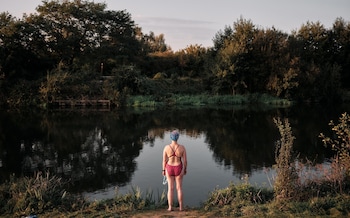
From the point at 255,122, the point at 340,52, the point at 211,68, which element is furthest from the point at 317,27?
the point at 255,122

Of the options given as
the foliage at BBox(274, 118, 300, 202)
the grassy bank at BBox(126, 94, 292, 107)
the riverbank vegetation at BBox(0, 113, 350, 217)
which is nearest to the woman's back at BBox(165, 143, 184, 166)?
the riverbank vegetation at BBox(0, 113, 350, 217)

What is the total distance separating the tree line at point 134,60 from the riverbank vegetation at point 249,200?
2633 centimetres

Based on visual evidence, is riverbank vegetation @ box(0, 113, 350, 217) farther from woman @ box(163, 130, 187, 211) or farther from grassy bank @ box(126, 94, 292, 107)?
grassy bank @ box(126, 94, 292, 107)

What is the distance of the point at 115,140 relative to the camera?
17516mm

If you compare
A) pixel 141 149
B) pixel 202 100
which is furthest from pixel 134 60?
pixel 141 149

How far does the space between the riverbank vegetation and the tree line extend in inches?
1037

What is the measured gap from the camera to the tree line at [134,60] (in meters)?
35.4

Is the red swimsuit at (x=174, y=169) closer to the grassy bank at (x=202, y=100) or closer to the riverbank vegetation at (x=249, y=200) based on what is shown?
the riverbank vegetation at (x=249, y=200)

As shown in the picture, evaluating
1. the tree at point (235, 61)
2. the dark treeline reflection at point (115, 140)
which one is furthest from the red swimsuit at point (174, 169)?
the tree at point (235, 61)

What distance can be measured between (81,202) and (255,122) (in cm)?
1760

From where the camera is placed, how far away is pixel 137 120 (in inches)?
969

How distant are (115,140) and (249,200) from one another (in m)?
11.3

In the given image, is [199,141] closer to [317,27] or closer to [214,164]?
[214,164]

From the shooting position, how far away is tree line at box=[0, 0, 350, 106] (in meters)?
35.4
